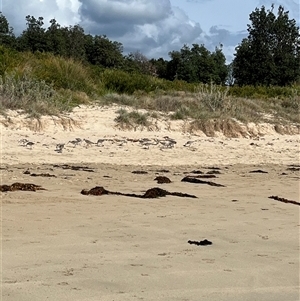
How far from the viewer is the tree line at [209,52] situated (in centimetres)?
3212

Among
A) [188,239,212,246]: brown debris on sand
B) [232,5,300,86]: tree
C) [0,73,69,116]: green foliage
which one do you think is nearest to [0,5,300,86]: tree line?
[232,5,300,86]: tree

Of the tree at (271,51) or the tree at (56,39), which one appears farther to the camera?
the tree at (56,39)

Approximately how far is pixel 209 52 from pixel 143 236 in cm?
Answer: 3794

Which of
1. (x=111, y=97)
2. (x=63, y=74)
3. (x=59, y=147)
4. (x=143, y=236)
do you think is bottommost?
(x=143, y=236)

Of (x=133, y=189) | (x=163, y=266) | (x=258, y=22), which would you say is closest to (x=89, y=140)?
(x=133, y=189)

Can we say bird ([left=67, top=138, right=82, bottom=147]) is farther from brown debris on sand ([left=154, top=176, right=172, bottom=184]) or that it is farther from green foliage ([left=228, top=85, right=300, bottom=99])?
green foliage ([left=228, top=85, right=300, bottom=99])

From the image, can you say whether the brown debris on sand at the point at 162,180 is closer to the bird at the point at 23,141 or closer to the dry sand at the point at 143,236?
the dry sand at the point at 143,236

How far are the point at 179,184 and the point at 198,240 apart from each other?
10.4 ft

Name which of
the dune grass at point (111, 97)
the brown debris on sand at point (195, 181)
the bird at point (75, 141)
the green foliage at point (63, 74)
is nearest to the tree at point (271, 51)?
the dune grass at point (111, 97)

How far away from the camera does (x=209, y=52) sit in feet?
135

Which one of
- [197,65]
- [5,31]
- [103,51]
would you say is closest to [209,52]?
[197,65]

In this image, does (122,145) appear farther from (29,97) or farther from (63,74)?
(63,74)

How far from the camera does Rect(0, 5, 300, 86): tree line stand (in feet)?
105

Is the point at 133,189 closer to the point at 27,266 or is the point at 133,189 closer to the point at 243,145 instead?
the point at 27,266
